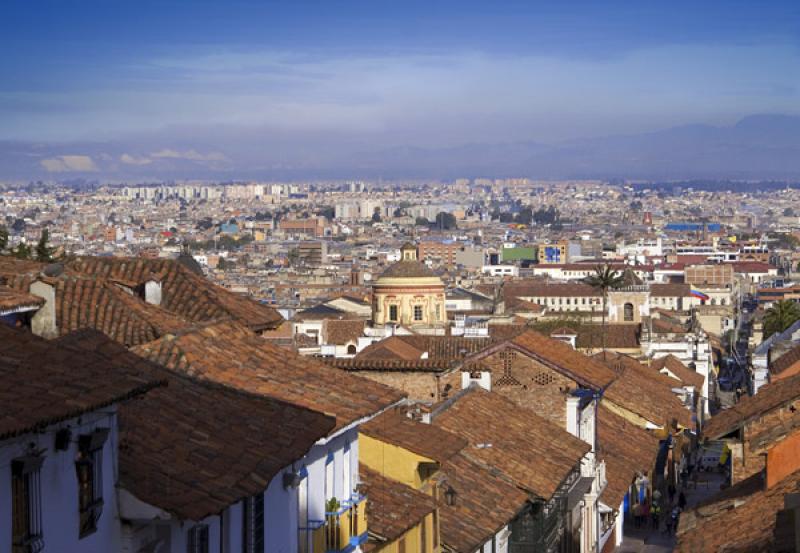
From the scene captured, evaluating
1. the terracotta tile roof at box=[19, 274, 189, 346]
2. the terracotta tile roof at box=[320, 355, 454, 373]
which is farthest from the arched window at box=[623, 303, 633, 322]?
the terracotta tile roof at box=[19, 274, 189, 346]

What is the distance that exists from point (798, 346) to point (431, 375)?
55.9 feet

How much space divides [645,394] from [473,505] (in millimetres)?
29277

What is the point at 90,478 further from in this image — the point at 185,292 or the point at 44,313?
the point at 185,292

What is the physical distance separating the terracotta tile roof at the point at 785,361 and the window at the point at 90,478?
30.3 meters

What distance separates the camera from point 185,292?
20.3 m

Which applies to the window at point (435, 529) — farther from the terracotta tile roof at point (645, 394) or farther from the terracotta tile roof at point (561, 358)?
the terracotta tile roof at point (645, 394)

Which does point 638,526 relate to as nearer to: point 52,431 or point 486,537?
point 486,537

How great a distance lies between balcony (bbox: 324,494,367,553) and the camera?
14.3 m

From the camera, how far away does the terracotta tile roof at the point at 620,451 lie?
37172 mm

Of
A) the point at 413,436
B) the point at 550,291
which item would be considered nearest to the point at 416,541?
the point at 413,436

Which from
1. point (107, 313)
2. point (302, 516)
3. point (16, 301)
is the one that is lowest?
point (302, 516)

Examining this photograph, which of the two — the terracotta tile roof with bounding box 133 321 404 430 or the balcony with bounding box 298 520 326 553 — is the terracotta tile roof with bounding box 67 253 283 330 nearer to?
the terracotta tile roof with bounding box 133 321 404 430

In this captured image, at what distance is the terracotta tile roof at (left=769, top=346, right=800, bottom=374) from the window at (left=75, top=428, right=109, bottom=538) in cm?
3030

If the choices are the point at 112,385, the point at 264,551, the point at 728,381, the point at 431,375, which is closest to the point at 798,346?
the point at 431,375
